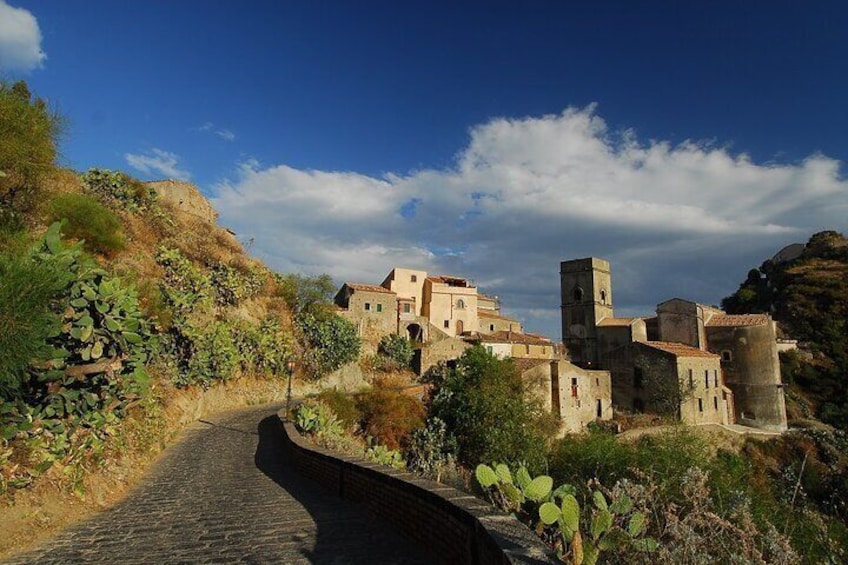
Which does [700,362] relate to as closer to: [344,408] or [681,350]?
[681,350]

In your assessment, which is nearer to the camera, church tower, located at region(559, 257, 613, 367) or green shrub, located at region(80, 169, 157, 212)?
green shrub, located at region(80, 169, 157, 212)

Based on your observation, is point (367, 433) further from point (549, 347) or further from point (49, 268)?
point (549, 347)

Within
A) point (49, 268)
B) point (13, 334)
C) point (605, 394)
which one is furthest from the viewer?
point (605, 394)

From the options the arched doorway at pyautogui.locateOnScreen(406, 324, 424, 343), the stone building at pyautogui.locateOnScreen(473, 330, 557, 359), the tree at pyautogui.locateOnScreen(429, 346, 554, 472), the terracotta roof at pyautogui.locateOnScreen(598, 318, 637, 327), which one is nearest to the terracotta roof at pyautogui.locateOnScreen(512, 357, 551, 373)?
the tree at pyautogui.locateOnScreen(429, 346, 554, 472)

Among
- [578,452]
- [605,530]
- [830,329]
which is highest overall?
[830,329]

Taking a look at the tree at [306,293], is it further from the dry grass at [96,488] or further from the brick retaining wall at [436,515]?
the brick retaining wall at [436,515]

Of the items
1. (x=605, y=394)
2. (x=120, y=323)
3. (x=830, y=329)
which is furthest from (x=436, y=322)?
(x=120, y=323)

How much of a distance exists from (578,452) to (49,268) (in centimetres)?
2264

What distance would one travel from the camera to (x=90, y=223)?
63.4 feet

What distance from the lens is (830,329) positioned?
46.7 metres

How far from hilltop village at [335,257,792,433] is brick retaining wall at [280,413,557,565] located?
2559 centimetres

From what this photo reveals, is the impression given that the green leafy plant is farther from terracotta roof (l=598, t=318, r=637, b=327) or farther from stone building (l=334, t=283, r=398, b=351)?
terracotta roof (l=598, t=318, r=637, b=327)

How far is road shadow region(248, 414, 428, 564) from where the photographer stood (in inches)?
216

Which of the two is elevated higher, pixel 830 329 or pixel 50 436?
pixel 830 329
